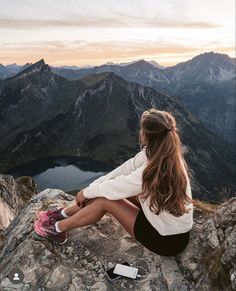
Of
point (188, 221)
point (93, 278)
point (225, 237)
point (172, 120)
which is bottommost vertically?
point (93, 278)

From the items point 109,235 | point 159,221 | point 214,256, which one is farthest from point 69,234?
point 214,256

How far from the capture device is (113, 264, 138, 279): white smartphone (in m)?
9.74

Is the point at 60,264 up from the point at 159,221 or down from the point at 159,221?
down

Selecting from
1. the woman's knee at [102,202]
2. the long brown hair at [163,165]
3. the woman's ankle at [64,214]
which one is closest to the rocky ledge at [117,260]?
the woman's ankle at [64,214]

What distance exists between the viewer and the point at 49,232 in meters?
10.8

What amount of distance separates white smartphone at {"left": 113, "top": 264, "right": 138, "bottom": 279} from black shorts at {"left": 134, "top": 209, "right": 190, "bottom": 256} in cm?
77

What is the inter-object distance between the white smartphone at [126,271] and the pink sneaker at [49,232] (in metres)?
2.05

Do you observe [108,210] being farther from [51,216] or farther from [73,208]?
[51,216]

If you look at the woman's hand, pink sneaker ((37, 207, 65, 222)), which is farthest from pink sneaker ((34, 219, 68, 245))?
the woman's hand

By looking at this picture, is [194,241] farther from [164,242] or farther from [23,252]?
[23,252]

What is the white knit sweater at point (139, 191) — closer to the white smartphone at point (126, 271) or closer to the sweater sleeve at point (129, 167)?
the sweater sleeve at point (129, 167)

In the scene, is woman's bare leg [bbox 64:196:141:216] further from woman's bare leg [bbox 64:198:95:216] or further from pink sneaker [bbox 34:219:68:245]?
pink sneaker [bbox 34:219:68:245]

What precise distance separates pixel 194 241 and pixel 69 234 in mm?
4043

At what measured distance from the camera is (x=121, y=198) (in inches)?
387
